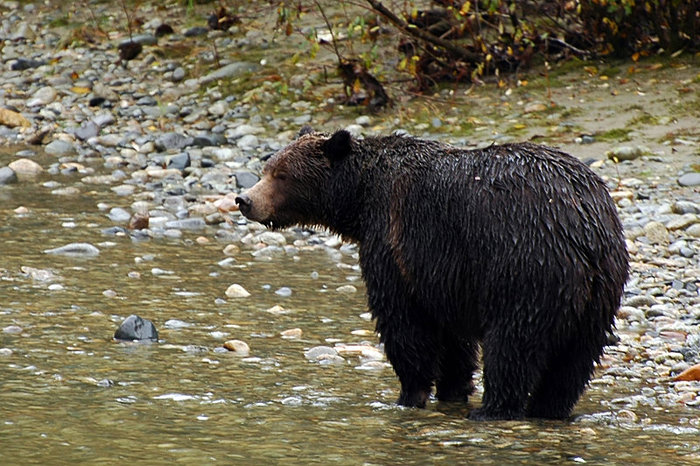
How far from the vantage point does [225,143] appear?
14117 mm

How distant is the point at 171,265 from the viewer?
955 centimetres

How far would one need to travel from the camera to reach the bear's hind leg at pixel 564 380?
18.6 feet

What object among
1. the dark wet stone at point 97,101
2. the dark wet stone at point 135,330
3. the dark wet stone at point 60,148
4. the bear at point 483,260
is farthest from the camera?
the dark wet stone at point 97,101

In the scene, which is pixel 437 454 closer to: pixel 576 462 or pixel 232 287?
pixel 576 462

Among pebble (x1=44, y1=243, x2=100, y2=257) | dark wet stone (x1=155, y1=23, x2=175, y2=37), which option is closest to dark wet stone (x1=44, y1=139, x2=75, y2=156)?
dark wet stone (x1=155, y1=23, x2=175, y2=37)

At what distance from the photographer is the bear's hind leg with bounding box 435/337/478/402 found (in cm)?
644

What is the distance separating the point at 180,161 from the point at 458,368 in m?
7.51

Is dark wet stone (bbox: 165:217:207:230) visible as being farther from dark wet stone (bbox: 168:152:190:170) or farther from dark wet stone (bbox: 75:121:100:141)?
dark wet stone (bbox: 75:121:100:141)

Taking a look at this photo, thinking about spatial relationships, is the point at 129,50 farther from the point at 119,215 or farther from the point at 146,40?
the point at 119,215

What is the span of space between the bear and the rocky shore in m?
0.75

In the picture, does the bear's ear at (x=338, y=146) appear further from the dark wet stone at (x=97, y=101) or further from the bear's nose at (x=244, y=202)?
the dark wet stone at (x=97, y=101)

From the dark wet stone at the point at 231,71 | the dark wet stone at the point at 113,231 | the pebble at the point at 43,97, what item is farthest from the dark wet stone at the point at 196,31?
the dark wet stone at the point at 113,231

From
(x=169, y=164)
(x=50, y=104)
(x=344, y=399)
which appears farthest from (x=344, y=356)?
(x=50, y=104)

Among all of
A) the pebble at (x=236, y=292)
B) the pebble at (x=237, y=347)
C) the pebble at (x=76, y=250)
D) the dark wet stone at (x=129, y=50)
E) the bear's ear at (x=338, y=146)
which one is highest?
the bear's ear at (x=338, y=146)
